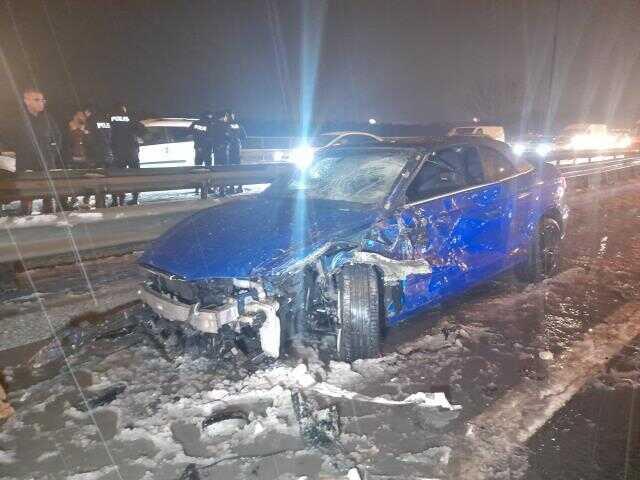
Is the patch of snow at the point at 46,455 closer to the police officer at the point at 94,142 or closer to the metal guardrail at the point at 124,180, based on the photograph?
the metal guardrail at the point at 124,180

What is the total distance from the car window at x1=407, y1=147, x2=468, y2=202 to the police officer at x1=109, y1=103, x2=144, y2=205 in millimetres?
6839

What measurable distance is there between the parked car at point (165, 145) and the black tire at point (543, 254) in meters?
8.63

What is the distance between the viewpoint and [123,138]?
29.5ft

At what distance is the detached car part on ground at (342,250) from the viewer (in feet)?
10.1

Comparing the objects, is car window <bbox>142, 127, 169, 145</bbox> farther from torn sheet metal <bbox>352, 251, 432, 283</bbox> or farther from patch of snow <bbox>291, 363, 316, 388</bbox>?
patch of snow <bbox>291, 363, 316, 388</bbox>

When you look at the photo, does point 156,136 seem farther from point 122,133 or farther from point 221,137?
point 122,133

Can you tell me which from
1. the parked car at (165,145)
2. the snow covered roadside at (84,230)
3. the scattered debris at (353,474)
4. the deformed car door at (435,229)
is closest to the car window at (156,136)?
the parked car at (165,145)

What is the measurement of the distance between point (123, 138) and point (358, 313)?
7.47 m

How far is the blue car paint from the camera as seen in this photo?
3.16m

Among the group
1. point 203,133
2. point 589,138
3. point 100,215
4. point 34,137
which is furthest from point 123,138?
point 589,138

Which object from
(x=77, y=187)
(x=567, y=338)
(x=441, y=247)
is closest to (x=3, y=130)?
(x=77, y=187)

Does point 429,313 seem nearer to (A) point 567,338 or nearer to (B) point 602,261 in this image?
(A) point 567,338

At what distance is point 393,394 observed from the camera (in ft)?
9.82

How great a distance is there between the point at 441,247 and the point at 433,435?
1644mm
